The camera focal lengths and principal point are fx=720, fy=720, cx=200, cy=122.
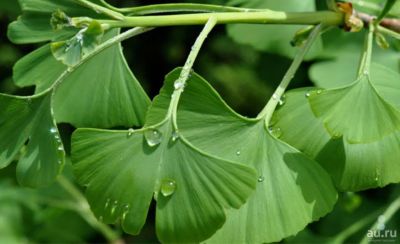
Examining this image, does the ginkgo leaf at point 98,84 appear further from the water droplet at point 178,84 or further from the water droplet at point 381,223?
the water droplet at point 381,223

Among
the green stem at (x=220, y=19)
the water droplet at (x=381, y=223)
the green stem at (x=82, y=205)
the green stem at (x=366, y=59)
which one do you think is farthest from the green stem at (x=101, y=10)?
the green stem at (x=82, y=205)

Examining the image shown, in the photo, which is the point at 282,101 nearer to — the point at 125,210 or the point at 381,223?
the point at 125,210

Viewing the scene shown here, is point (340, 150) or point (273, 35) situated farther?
point (273, 35)

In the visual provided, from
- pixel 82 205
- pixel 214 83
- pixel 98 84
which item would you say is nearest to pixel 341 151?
pixel 98 84

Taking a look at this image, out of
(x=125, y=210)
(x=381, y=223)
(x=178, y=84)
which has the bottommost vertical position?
(x=381, y=223)

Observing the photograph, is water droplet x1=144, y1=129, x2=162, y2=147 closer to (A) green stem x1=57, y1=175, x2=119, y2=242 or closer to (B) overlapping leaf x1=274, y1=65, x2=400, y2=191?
(B) overlapping leaf x1=274, y1=65, x2=400, y2=191

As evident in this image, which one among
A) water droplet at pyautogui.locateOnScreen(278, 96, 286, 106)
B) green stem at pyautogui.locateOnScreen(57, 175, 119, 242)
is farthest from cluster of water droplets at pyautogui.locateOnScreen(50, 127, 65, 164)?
green stem at pyautogui.locateOnScreen(57, 175, 119, 242)

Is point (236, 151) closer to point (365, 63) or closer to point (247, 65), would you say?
point (365, 63)

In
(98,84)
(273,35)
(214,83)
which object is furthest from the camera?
(214,83)
